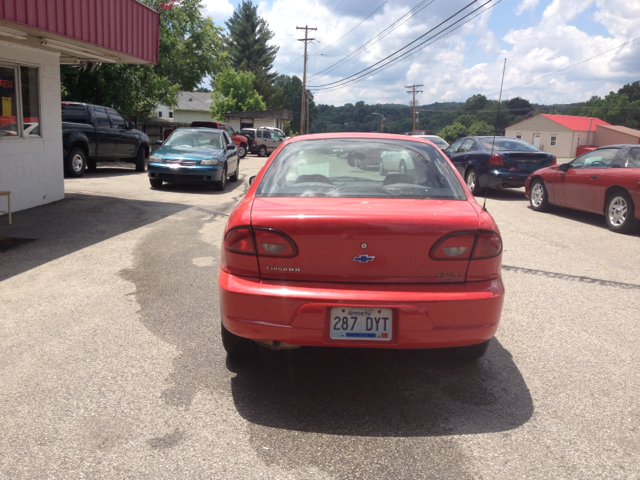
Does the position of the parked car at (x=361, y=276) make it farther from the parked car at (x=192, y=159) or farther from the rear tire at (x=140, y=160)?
the rear tire at (x=140, y=160)

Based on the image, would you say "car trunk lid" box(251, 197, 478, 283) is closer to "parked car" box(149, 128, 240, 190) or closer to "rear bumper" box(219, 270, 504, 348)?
"rear bumper" box(219, 270, 504, 348)

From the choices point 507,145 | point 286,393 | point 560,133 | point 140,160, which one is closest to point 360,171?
point 286,393

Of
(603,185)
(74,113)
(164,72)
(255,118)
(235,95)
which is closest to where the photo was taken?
(603,185)

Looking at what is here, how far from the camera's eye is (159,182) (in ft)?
44.9

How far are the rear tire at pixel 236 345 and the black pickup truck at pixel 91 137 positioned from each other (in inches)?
496

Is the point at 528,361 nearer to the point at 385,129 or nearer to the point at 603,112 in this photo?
the point at 385,129

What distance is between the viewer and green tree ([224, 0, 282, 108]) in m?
74.6

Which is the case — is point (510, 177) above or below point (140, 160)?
above

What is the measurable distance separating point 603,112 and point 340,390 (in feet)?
352

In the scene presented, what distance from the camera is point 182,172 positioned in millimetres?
13211

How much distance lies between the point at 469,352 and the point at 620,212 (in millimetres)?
6878

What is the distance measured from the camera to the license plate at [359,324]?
3.06 meters

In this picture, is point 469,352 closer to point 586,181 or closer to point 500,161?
point 586,181

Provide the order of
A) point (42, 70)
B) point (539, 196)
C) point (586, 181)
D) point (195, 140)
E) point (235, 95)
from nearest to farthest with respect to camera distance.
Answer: point (42, 70), point (586, 181), point (539, 196), point (195, 140), point (235, 95)
